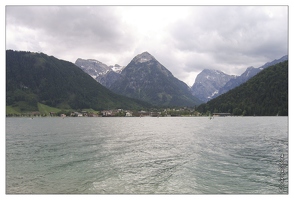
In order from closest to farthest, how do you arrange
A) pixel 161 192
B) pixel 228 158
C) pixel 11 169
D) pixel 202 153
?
pixel 161 192, pixel 11 169, pixel 228 158, pixel 202 153

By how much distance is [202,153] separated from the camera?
44156 mm

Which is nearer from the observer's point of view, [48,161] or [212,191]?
[212,191]

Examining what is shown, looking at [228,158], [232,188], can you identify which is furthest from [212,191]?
[228,158]

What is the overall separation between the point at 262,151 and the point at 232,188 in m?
24.6

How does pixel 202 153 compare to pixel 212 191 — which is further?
pixel 202 153

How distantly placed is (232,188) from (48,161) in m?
27.8

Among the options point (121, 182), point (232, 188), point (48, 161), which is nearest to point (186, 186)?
point (232, 188)

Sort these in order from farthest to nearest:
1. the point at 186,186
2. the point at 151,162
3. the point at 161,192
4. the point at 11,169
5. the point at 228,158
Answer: the point at 228,158 < the point at 151,162 < the point at 11,169 < the point at 186,186 < the point at 161,192

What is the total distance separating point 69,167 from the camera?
33.5 metres

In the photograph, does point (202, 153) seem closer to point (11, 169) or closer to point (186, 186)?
point (186, 186)
